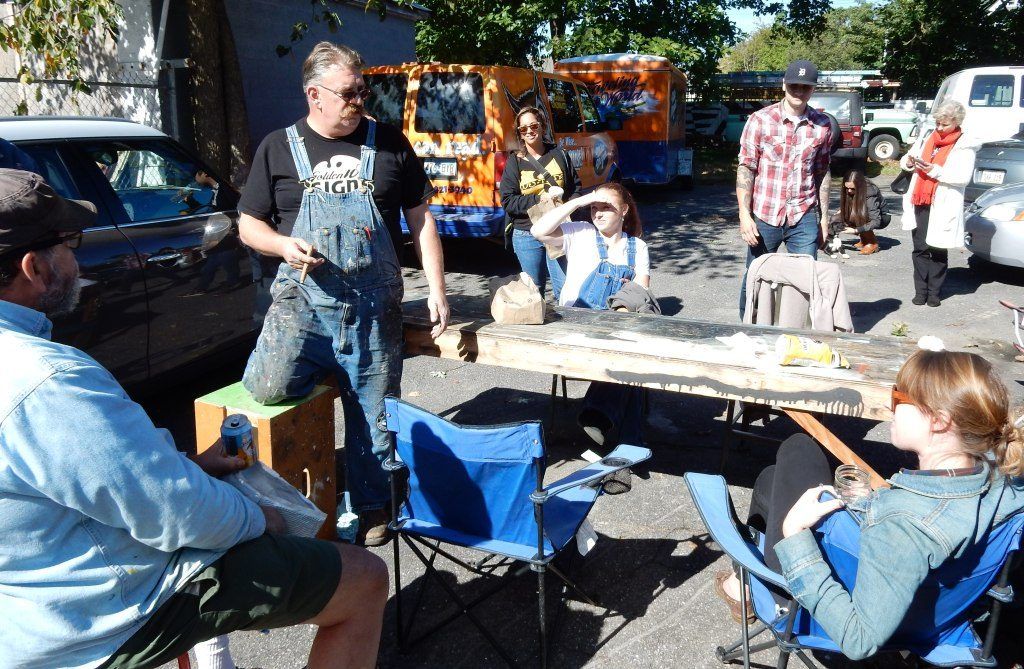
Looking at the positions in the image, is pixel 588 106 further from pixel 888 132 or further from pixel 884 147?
pixel 888 132

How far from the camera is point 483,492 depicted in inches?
109

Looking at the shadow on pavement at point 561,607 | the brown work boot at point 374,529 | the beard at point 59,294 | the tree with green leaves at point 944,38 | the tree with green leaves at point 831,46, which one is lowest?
the shadow on pavement at point 561,607

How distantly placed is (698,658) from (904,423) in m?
1.20

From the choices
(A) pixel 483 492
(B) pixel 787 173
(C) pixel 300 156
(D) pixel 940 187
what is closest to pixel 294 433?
(A) pixel 483 492

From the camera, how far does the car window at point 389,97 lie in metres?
8.70

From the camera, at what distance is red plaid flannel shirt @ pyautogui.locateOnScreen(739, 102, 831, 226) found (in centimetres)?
538

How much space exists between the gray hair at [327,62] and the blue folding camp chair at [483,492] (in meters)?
1.25

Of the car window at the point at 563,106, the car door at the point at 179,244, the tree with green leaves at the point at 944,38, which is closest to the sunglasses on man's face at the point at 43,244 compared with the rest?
the car door at the point at 179,244

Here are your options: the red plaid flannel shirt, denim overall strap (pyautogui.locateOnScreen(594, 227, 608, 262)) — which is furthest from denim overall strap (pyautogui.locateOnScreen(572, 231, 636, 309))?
the red plaid flannel shirt

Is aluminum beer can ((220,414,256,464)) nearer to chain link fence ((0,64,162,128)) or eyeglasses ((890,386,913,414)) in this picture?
eyeglasses ((890,386,913,414))

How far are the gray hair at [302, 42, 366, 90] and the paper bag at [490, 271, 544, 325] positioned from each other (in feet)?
4.03

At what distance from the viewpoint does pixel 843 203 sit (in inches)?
389

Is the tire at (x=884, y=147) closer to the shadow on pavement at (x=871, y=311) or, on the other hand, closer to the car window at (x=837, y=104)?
the car window at (x=837, y=104)

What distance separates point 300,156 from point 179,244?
1879 millimetres
